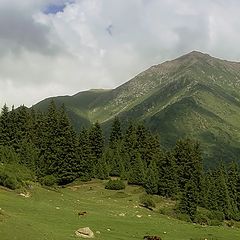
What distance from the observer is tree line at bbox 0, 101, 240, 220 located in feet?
307

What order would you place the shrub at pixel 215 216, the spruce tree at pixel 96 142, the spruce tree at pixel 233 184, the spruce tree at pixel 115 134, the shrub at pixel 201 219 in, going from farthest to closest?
1. the spruce tree at pixel 115 134
2. the spruce tree at pixel 96 142
3. the spruce tree at pixel 233 184
4. the shrub at pixel 215 216
5. the shrub at pixel 201 219

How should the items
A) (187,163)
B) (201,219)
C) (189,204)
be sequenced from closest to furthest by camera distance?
(201,219)
(189,204)
(187,163)

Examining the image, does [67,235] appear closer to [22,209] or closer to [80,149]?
[22,209]

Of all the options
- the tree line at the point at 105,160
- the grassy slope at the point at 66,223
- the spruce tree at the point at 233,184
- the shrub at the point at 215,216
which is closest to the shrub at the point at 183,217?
the shrub at the point at 215,216

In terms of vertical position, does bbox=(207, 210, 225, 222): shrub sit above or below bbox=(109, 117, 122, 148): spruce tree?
below

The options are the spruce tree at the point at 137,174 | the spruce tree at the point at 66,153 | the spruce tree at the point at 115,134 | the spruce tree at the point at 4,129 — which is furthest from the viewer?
the spruce tree at the point at 115,134

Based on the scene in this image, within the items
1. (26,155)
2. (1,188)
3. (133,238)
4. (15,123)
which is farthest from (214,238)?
(15,123)

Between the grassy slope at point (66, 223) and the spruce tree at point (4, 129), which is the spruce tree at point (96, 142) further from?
the grassy slope at point (66, 223)

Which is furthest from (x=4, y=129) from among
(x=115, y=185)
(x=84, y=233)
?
(x=84, y=233)

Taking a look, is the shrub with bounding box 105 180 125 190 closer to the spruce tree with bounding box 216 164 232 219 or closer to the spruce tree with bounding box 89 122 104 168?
the spruce tree with bounding box 216 164 232 219

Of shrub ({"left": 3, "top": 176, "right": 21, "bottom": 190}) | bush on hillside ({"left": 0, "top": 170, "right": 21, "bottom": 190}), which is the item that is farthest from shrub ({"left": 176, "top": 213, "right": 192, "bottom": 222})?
shrub ({"left": 3, "top": 176, "right": 21, "bottom": 190})

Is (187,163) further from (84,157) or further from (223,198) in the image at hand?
(84,157)

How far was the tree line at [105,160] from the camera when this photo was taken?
93500 mm

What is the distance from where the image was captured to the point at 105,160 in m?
107
